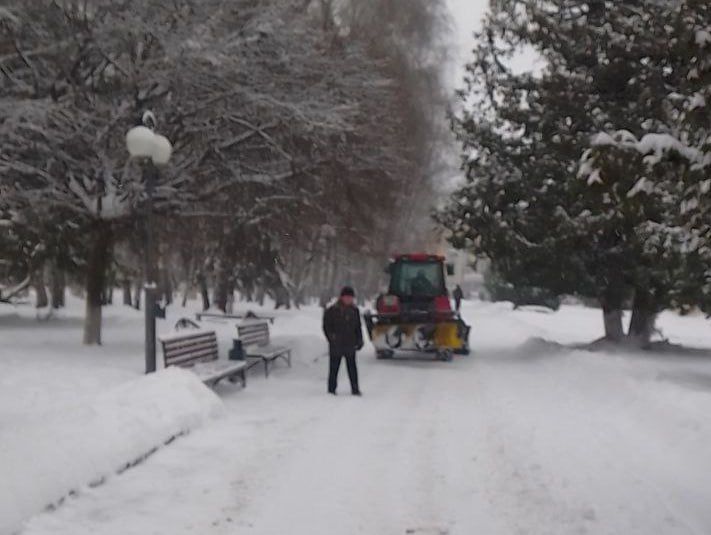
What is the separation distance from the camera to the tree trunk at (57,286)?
969 inches

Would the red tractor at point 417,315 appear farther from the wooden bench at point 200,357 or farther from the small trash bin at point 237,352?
the wooden bench at point 200,357

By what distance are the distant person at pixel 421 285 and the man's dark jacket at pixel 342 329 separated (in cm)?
825

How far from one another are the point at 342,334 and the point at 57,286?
21.0m

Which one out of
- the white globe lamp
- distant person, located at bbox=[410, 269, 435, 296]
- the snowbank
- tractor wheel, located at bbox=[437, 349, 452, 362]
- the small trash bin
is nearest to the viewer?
the snowbank

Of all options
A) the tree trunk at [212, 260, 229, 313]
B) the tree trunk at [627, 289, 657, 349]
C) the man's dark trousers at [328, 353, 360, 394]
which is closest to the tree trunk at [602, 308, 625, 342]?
the tree trunk at [627, 289, 657, 349]

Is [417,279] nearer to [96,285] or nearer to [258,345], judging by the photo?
[258,345]

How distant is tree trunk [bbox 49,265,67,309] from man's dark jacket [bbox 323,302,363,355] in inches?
513

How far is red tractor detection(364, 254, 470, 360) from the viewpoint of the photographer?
714 inches

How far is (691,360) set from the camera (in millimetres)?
17609

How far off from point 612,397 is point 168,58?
9.01m

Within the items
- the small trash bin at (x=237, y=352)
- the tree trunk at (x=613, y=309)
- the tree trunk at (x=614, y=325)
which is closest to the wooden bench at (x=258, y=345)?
the small trash bin at (x=237, y=352)

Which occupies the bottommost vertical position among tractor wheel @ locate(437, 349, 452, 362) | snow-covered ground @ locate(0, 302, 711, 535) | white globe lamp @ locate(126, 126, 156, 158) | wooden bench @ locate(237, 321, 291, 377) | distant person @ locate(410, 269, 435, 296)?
snow-covered ground @ locate(0, 302, 711, 535)

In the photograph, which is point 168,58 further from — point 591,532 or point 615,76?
point 591,532

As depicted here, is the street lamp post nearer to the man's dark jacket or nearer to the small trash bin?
the small trash bin
